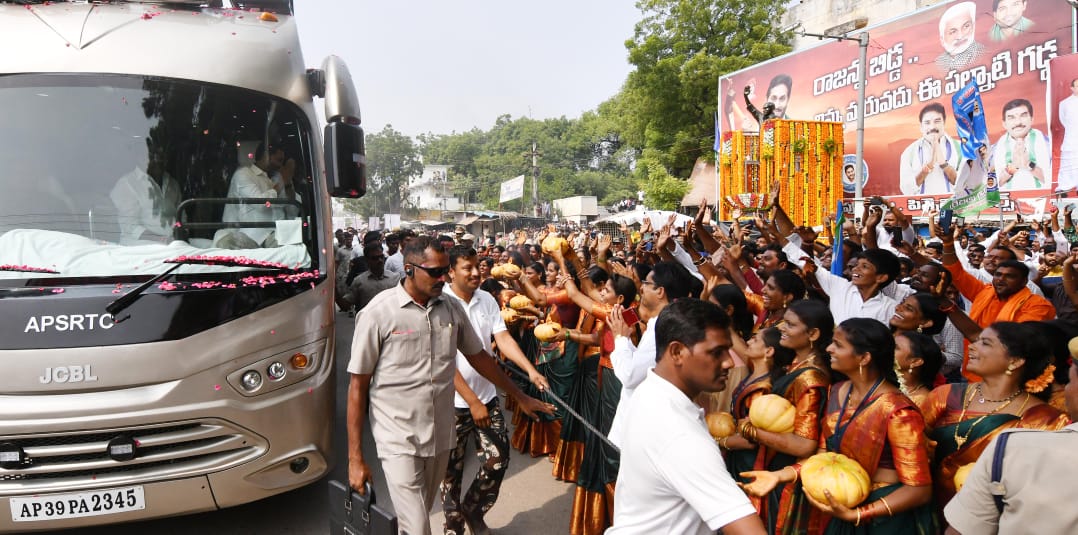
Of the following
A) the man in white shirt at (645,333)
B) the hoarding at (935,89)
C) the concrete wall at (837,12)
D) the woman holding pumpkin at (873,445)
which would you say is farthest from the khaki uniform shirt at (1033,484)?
the concrete wall at (837,12)

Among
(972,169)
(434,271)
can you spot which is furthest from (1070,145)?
(434,271)

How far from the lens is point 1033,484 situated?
153cm

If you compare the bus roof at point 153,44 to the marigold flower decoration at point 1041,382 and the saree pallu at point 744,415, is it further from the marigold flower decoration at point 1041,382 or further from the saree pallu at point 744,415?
the marigold flower decoration at point 1041,382

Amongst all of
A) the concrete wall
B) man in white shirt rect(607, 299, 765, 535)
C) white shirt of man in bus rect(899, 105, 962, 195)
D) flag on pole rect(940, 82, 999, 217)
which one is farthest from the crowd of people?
the concrete wall

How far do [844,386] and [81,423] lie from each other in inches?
133

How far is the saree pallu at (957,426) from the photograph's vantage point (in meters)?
2.33

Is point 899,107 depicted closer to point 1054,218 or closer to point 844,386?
point 1054,218

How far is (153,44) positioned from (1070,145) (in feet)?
39.3

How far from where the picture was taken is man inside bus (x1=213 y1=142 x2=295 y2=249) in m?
3.77

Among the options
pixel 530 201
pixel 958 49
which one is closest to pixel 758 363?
pixel 958 49

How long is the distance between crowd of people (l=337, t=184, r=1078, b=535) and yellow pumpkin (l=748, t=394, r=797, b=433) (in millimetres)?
72

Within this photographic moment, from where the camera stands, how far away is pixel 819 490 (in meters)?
2.26

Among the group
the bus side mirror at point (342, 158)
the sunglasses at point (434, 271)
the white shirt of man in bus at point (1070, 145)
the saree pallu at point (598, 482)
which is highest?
the white shirt of man in bus at point (1070, 145)

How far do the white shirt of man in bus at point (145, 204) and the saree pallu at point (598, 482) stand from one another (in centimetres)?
256
